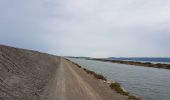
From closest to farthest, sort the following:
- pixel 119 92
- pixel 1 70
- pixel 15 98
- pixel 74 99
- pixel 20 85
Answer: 1. pixel 15 98
2. pixel 74 99
3. pixel 20 85
4. pixel 1 70
5. pixel 119 92

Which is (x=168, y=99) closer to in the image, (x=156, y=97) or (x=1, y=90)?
(x=156, y=97)

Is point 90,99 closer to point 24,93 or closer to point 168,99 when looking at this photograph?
point 24,93

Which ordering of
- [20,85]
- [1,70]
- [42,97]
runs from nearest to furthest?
1. [42,97]
2. [20,85]
3. [1,70]

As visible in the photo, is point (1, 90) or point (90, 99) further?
point (90, 99)

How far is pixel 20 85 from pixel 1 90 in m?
3.38

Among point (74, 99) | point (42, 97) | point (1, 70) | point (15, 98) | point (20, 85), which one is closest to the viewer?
point (15, 98)

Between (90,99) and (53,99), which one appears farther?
(90,99)

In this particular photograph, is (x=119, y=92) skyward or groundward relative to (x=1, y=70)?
groundward

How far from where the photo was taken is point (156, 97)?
27.5 m

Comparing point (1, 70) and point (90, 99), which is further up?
point (1, 70)

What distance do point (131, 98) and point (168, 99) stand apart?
5.59m

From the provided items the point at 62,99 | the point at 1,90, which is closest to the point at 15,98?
the point at 1,90

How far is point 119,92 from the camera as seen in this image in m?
26.2

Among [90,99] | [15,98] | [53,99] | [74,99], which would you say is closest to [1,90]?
[15,98]
